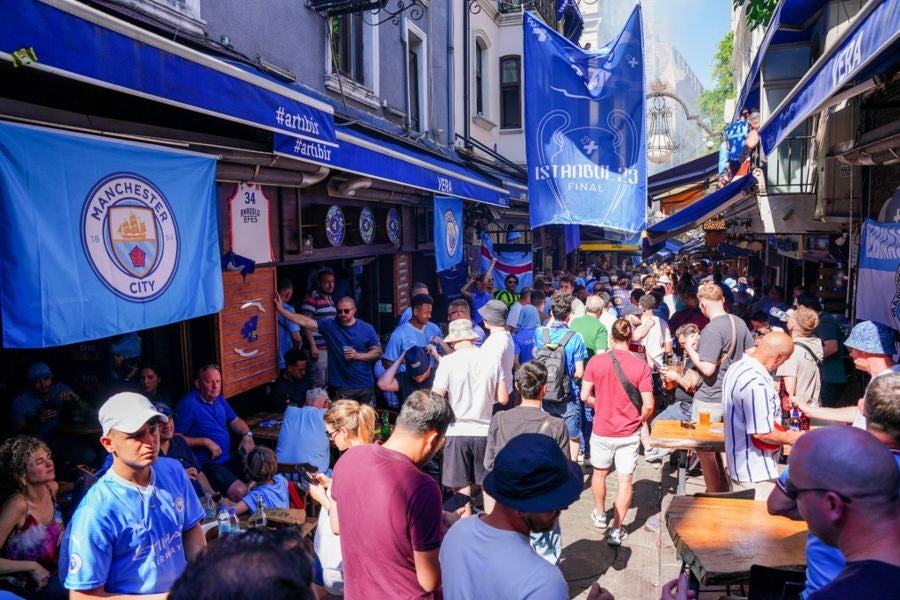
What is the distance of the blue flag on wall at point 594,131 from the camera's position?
7406mm

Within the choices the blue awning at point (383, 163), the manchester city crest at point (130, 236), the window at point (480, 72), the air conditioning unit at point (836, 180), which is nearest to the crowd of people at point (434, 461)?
the manchester city crest at point (130, 236)

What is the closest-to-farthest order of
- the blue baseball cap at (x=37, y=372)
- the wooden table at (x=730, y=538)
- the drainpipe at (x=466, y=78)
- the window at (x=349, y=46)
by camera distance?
the wooden table at (x=730, y=538)
the blue baseball cap at (x=37, y=372)
the window at (x=349, y=46)
the drainpipe at (x=466, y=78)

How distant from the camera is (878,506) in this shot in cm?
182

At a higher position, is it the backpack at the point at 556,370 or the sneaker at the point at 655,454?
the backpack at the point at 556,370

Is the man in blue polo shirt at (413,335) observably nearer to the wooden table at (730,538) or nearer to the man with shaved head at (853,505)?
the wooden table at (730,538)

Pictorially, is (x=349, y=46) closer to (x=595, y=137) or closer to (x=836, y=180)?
(x=595, y=137)

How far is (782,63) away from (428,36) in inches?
239

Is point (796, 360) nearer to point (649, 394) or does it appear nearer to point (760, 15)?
point (649, 394)

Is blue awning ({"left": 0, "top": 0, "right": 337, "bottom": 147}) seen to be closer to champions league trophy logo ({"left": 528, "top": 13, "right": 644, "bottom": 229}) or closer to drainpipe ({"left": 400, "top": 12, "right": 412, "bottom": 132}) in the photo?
champions league trophy logo ({"left": 528, "top": 13, "right": 644, "bottom": 229})

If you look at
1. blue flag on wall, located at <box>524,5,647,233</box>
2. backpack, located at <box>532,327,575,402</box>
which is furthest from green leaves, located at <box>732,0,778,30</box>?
backpack, located at <box>532,327,575,402</box>

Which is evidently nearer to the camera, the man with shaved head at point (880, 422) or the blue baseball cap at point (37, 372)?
the man with shaved head at point (880, 422)

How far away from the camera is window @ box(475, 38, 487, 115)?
14.5m

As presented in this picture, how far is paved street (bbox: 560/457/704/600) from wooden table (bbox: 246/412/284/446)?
292 centimetres

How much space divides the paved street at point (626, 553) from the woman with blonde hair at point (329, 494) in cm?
200
